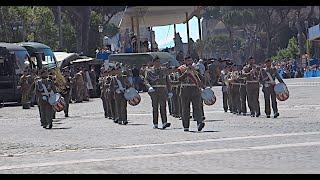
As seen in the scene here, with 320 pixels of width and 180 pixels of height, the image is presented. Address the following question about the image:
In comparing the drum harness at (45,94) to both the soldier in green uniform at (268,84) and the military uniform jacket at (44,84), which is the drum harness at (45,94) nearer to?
the military uniform jacket at (44,84)

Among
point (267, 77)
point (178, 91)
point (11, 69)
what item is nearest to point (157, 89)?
point (178, 91)

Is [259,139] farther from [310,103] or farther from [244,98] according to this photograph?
[310,103]

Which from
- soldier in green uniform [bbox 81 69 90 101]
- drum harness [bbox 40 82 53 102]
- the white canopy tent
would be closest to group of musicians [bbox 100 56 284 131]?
drum harness [bbox 40 82 53 102]

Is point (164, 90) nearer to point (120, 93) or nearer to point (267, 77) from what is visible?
point (120, 93)

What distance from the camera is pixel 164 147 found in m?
15.4

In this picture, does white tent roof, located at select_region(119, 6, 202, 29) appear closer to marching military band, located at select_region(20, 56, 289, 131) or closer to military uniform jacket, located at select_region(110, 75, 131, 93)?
marching military band, located at select_region(20, 56, 289, 131)

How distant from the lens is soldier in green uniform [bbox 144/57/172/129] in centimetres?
2045

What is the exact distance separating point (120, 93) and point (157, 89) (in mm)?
2613

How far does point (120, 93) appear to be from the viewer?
22906mm

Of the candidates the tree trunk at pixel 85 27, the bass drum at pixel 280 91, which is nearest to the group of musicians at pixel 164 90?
the bass drum at pixel 280 91

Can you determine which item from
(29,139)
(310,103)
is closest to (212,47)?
(310,103)

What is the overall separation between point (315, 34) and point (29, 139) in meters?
48.7

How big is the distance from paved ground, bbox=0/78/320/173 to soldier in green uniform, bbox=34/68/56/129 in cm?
43

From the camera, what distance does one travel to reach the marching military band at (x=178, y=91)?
1914cm
